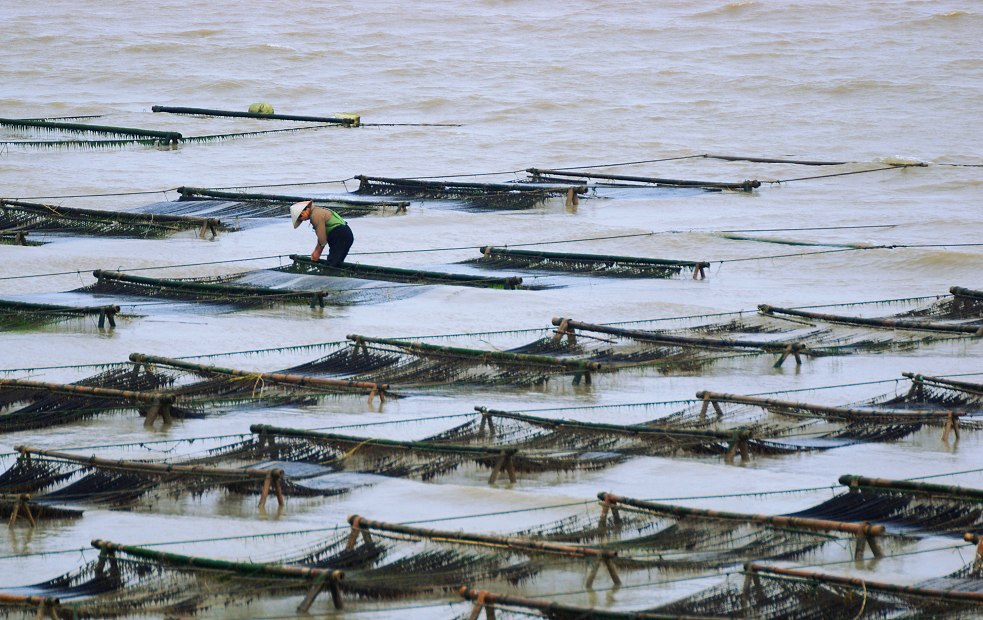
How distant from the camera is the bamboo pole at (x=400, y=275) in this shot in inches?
576

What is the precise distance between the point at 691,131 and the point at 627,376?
16541 mm

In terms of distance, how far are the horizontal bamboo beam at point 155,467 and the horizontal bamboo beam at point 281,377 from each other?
1894 millimetres

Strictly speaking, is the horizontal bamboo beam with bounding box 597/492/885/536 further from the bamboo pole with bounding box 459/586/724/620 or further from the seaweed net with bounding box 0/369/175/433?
the seaweed net with bounding box 0/369/175/433

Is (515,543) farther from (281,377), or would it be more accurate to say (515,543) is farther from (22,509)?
(281,377)

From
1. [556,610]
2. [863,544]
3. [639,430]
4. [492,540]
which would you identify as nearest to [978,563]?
[863,544]

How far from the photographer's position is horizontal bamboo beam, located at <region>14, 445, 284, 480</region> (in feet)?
28.0

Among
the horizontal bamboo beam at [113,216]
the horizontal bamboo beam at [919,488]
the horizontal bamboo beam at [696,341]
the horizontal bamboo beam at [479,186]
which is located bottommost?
the horizontal bamboo beam at [919,488]

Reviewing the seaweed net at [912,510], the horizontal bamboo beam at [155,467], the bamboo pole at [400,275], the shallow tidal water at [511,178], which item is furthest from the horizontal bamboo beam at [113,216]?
the seaweed net at [912,510]

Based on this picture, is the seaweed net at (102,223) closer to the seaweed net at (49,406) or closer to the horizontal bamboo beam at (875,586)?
the seaweed net at (49,406)

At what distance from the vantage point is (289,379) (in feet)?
35.7

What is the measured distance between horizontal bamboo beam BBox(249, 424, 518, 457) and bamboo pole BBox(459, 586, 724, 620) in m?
2.37

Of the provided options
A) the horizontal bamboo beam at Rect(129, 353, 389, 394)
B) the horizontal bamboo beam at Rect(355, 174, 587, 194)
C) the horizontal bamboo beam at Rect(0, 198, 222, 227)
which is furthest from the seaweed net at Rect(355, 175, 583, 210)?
the horizontal bamboo beam at Rect(129, 353, 389, 394)

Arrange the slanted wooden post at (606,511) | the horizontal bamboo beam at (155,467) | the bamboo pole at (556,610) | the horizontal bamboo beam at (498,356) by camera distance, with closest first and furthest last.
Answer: the bamboo pole at (556,610), the slanted wooden post at (606,511), the horizontal bamboo beam at (155,467), the horizontal bamboo beam at (498,356)

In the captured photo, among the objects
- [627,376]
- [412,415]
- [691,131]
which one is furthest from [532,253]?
[691,131]
